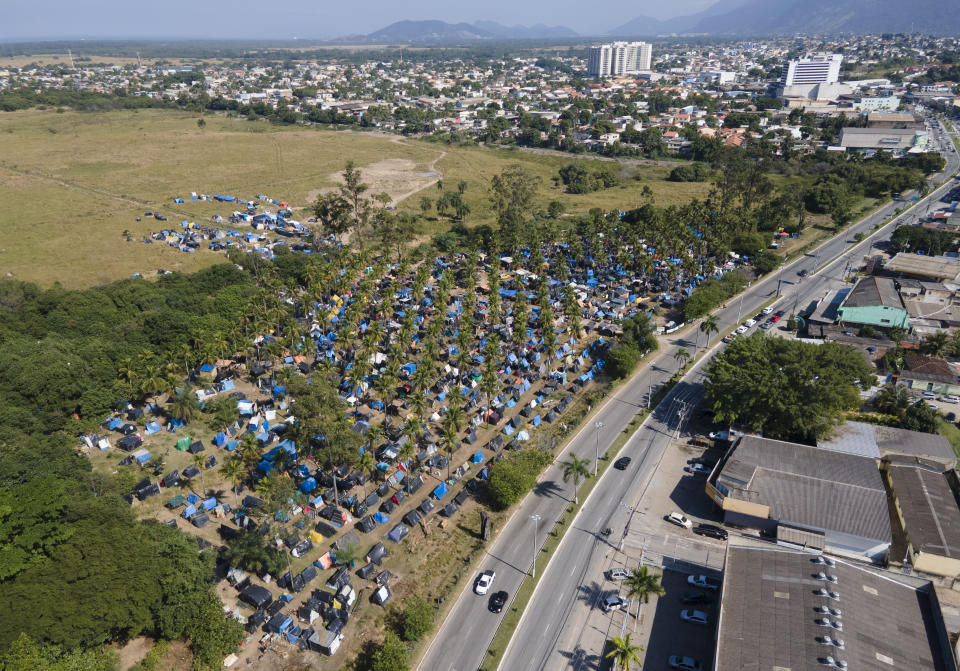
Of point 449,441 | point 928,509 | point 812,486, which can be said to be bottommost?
point 928,509

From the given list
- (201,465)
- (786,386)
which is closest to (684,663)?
(786,386)

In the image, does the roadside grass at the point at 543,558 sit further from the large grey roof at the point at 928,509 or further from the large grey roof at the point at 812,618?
the large grey roof at the point at 928,509

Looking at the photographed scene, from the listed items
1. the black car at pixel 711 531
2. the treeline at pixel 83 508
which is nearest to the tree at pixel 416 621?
the treeline at pixel 83 508

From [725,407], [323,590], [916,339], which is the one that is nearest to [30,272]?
[323,590]

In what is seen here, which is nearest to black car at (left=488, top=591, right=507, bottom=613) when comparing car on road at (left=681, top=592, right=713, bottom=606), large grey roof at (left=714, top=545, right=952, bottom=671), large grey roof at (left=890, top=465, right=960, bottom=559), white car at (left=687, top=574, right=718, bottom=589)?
car on road at (left=681, top=592, right=713, bottom=606)

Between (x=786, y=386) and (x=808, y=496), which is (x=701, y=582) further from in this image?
(x=786, y=386)

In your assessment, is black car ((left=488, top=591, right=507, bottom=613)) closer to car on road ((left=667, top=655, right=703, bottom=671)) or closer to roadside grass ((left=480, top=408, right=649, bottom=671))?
roadside grass ((left=480, top=408, right=649, bottom=671))

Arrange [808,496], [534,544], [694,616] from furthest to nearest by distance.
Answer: [808,496]
[534,544]
[694,616]
